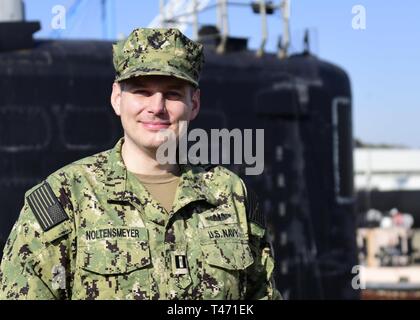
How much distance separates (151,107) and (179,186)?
34cm

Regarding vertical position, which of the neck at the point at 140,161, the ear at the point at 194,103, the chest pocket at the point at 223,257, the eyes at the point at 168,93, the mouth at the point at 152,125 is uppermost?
the eyes at the point at 168,93

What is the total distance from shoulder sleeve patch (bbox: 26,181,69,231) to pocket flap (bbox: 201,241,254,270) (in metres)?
0.55

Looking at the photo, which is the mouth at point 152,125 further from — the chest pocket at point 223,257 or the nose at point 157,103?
the chest pocket at point 223,257

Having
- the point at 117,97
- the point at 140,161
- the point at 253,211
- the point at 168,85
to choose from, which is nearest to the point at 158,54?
the point at 168,85

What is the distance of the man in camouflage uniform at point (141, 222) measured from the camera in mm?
2936

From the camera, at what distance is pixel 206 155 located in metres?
6.99

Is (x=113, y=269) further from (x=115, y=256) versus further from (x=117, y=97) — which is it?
(x=117, y=97)

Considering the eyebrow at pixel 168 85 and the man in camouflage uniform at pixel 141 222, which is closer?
the man in camouflage uniform at pixel 141 222

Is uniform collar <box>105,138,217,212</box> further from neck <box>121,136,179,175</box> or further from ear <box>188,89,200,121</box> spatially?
ear <box>188,89,200,121</box>

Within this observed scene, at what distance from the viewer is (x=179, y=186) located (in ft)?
10.4

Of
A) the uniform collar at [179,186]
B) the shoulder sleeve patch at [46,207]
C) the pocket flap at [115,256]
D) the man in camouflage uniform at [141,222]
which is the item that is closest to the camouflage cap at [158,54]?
the man in camouflage uniform at [141,222]

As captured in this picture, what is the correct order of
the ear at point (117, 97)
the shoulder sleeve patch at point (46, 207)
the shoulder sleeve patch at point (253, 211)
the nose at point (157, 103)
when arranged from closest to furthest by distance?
the shoulder sleeve patch at point (46, 207)
the nose at point (157, 103)
the ear at point (117, 97)
the shoulder sleeve patch at point (253, 211)

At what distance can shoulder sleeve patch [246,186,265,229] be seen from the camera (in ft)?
10.9
